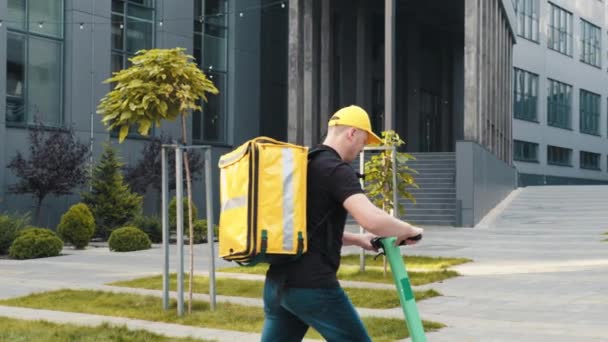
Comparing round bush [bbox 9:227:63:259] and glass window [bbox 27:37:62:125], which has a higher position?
glass window [bbox 27:37:62:125]

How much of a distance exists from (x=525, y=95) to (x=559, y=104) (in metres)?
5.30

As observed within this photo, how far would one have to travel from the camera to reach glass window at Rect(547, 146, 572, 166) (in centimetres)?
5793

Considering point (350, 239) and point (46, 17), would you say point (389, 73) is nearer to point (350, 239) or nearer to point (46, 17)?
point (46, 17)

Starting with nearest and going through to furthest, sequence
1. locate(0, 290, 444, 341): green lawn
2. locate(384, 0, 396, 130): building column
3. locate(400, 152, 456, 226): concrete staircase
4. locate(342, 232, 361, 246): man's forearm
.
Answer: locate(342, 232, 361, 246): man's forearm < locate(0, 290, 444, 341): green lawn < locate(384, 0, 396, 130): building column < locate(400, 152, 456, 226): concrete staircase

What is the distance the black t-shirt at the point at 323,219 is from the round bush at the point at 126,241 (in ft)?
52.4

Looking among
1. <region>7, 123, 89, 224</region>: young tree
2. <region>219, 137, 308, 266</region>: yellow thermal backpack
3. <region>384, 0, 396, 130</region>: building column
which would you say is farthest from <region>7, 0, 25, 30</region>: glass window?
<region>219, 137, 308, 266</region>: yellow thermal backpack

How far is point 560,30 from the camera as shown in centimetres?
5800

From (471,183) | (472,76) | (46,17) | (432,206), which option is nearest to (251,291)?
(46,17)

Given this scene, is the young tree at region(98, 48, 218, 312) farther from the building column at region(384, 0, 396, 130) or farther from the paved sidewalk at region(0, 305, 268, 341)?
the building column at region(384, 0, 396, 130)

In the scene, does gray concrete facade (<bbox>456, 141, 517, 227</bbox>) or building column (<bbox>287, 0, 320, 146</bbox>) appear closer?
gray concrete facade (<bbox>456, 141, 517, 227</bbox>)

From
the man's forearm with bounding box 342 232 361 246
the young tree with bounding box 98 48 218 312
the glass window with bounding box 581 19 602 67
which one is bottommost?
the man's forearm with bounding box 342 232 361 246

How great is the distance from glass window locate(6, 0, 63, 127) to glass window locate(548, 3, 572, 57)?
→ 3895 centimetres

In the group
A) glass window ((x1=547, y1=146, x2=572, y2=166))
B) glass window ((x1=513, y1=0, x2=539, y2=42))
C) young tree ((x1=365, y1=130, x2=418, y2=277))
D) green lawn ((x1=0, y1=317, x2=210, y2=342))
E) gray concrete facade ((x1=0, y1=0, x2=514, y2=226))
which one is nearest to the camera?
green lawn ((x1=0, y1=317, x2=210, y2=342))

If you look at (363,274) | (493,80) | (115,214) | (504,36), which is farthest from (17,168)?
(504,36)
